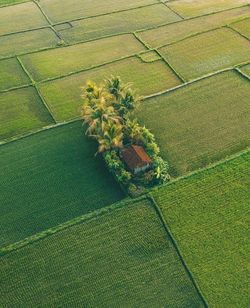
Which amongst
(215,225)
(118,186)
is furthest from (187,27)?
(215,225)

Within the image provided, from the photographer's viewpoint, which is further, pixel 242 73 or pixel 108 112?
pixel 242 73

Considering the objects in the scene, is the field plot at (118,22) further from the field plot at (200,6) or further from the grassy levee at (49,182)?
the grassy levee at (49,182)

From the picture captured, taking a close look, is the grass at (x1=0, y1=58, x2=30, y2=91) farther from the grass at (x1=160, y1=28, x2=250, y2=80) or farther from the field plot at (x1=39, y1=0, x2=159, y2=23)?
the grass at (x1=160, y1=28, x2=250, y2=80)

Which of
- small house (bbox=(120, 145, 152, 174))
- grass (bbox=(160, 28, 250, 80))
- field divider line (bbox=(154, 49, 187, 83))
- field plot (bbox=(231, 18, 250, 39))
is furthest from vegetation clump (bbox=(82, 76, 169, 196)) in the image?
field plot (bbox=(231, 18, 250, 39))

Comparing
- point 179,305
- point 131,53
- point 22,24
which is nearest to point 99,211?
point 179,305

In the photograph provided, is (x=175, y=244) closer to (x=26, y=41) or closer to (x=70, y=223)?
(x=70, y=223)

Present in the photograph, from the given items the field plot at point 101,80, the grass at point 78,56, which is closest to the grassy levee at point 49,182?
the field plot at point 101,80
